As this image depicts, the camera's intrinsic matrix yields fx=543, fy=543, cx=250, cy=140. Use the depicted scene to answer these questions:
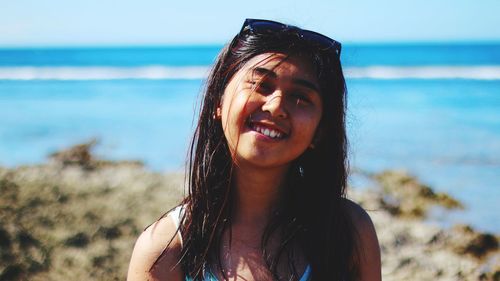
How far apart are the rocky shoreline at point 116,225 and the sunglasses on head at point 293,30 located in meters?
2.55

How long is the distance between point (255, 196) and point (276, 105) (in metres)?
0.38

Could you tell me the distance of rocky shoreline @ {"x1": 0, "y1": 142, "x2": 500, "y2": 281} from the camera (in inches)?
153

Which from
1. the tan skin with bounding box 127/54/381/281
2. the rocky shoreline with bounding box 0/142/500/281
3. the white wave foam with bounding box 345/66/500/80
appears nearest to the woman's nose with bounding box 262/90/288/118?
the tan skin with bounding box 127/54/381/281

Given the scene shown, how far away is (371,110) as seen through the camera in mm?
13969

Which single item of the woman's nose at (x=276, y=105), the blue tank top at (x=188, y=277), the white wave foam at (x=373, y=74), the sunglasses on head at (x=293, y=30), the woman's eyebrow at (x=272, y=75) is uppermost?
the sunglasses on head at (x=293, y=30)

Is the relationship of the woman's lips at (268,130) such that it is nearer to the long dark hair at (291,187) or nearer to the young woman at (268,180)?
the young woman at (268,180)

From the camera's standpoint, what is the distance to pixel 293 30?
1751 mm

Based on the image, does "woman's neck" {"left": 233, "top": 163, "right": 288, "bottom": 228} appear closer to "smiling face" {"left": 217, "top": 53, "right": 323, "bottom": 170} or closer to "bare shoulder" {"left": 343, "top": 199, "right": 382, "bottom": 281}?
"smiling face" {"left": 217, "top": 53, "right": 323, "bottom": 170}

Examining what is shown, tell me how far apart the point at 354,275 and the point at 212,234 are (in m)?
0.50

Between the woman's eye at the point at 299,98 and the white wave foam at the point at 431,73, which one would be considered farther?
the white wave foam at the point at 431,73

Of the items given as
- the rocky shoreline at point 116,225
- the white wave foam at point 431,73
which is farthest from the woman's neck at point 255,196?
the white wave foam at point 431,73

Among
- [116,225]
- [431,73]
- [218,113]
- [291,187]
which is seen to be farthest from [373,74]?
[218,113]

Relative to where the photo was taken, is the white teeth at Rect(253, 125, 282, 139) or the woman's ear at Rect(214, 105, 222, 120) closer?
the white teeth at Rect(253, 125, 282, 139)

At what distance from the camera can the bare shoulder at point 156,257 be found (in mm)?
1708
